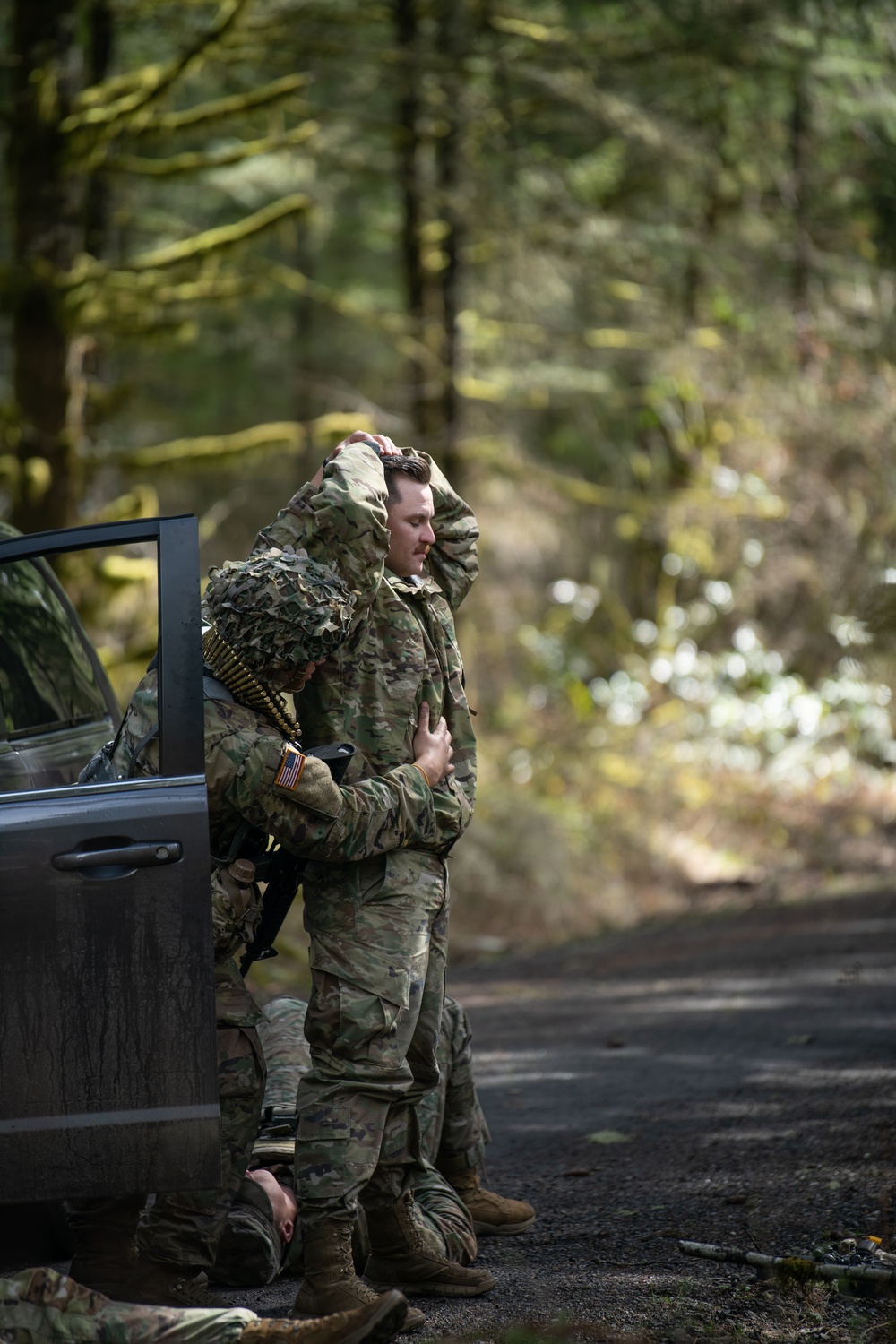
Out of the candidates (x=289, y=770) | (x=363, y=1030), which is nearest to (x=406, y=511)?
(x=289, y=770)

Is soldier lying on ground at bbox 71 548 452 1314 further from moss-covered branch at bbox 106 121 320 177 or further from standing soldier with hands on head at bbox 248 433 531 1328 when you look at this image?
moss-covered branch at bbox 106 121 320 177

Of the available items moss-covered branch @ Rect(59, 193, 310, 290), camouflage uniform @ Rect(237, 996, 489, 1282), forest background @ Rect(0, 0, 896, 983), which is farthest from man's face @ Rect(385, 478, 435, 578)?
moss-covered branch @ Rect(59, 193, 310, 290)

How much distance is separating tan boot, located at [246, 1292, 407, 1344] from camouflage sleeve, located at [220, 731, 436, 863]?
969 millimetres

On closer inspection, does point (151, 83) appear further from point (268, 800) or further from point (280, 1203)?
point (280, 1203)

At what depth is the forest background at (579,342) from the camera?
9328 millimetres

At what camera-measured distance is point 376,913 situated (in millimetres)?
3410

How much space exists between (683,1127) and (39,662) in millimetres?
2818

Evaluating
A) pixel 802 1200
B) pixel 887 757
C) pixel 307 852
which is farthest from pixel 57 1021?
pixel 887 757

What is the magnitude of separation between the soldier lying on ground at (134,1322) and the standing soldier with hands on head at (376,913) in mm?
359

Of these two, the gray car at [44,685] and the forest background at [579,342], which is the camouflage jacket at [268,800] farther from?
the forest background at [579,342]

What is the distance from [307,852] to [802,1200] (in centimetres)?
203

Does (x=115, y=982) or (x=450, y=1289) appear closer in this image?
(x=115, y=982)

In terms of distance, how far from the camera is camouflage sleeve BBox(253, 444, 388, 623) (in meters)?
3.42

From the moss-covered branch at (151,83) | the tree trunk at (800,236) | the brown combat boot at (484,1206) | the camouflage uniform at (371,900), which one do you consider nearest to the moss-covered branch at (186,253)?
the moss-covered branch at (151,83)
